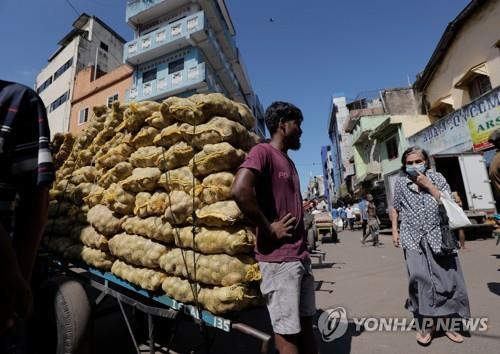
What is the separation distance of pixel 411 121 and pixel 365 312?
17.5 metres

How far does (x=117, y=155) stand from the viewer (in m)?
3.08

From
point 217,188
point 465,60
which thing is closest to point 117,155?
point 217,188

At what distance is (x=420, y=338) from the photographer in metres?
2.78

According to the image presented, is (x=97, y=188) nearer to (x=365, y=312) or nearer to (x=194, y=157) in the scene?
(x=194, y=157)

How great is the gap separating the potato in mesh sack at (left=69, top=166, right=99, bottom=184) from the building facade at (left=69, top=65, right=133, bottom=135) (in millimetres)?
18715

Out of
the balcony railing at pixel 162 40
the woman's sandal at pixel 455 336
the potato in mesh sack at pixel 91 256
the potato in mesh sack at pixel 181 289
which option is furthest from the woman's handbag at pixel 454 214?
the balcony railing at pixel 162 40

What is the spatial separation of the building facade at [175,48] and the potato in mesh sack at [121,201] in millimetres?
15161

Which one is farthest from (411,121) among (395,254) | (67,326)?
(67,326)

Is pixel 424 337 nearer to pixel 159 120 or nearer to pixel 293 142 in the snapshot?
pixel 293 142

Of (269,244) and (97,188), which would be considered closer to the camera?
(269,244)

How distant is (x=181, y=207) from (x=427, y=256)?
252 centimetres

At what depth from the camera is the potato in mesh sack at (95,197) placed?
124 inches

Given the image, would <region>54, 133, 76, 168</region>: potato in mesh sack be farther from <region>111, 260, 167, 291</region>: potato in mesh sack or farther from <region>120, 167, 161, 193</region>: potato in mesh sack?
<region>111, 260, 167, 291</region>: potato in mesh sack

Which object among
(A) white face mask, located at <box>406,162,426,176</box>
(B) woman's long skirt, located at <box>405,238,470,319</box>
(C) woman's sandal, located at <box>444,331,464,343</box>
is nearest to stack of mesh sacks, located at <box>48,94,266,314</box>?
(A) white face mask, located at <box>406,162,426,176</box>
